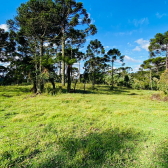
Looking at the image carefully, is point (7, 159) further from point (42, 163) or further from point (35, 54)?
point (35, 54)

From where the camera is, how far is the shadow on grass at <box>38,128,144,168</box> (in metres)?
1.80

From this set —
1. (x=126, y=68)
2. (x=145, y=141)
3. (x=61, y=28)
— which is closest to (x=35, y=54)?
(x=61, y=28)

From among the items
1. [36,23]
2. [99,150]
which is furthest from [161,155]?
[36,23]

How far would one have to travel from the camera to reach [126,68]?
38500 mm

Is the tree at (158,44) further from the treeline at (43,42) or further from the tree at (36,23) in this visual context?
the tree at (36,23)

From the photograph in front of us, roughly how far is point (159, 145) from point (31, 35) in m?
11.6

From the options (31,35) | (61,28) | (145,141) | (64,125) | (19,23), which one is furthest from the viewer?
(61,28)

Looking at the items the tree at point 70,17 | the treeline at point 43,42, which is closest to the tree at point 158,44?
the treeline at point 43,42

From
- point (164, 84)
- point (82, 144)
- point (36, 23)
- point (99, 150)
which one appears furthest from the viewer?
point (36, 23)

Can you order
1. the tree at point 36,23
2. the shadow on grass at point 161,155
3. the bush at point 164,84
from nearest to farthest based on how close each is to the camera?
the shadow on grass at point 161,155 → the bush at point 164,84 → the tree at point 36,23

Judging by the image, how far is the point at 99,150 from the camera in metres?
2.11

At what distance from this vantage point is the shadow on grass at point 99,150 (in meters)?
1.80

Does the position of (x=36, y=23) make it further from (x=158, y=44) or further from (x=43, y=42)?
(x=158, y=44)

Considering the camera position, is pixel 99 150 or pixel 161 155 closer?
pixel 161 155
